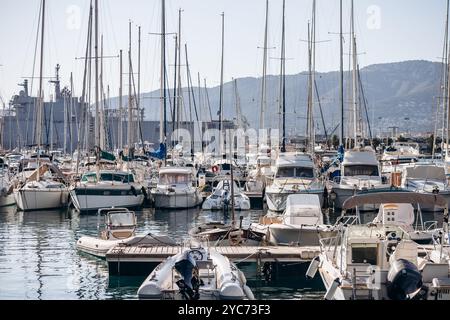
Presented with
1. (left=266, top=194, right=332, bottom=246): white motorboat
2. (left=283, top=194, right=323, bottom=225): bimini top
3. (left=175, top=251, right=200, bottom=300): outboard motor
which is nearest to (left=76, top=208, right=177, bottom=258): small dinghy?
(left=266, top=194, right=332, bottom=246): white motorboat

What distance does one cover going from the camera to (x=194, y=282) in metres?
17.7

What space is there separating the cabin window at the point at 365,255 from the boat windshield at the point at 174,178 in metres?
25.6

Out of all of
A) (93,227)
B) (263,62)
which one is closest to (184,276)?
(93,227)

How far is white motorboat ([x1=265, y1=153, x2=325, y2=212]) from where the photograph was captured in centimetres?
3975

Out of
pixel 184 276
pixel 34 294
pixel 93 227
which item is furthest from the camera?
pixel 93 227

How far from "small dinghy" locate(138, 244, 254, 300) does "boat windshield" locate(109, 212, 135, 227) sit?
29.6 ft

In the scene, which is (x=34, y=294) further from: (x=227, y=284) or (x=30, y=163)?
(x=30, y=163)

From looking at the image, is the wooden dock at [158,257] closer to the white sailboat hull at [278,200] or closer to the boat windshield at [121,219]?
the boat windshield at [121,219]

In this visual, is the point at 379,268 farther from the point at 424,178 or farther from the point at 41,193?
the point at 41,193

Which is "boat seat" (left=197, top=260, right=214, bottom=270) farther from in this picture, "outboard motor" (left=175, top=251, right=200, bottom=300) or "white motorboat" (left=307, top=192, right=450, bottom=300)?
"white motorboat" (left=307, top=192, right=450, bottom=300)

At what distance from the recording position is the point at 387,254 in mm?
19484

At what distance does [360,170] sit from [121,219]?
17423mm

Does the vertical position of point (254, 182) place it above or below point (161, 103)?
below
